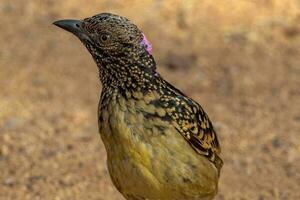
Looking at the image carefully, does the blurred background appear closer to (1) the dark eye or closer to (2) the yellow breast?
(2) the yellow breast

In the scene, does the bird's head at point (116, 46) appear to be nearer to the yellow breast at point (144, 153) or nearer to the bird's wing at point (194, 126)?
the yellow breast at point (144, 153)

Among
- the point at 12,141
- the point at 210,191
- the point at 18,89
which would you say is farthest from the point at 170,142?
the point at 18,89

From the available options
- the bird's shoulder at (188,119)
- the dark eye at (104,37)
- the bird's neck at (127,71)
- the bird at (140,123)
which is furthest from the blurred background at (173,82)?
the dark eye at (104,37)

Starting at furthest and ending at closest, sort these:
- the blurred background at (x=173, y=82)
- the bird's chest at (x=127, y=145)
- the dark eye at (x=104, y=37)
Result: 1. the blurred background at (x=173, y=82)
2. the dark eye at (x=104, y=37)
3. the bird's chest at (x=127, y=145)

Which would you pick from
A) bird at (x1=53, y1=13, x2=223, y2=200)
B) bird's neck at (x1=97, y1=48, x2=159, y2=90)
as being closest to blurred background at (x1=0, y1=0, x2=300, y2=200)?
bird at (x1=53, y1=13, x2=223, y2=200)

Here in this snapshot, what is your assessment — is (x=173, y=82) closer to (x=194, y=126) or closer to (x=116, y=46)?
(x=194, y=126)

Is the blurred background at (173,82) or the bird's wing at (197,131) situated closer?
the bird's wing at (197,131)

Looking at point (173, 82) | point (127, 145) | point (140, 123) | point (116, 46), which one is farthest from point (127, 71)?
point (173, 82)
